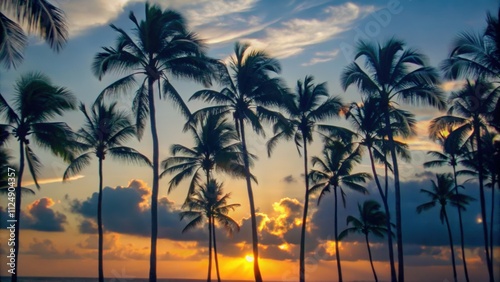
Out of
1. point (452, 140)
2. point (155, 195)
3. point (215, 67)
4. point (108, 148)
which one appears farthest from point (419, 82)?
point (108, 148)

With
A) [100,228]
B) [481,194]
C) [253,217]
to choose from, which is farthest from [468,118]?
[100,228]

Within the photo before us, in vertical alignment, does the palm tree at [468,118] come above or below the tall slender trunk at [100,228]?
above

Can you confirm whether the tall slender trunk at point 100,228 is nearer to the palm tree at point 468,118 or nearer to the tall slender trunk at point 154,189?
the tall slender trunk at point 154,189

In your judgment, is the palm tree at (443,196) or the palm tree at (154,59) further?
the palm tree at (443,196)

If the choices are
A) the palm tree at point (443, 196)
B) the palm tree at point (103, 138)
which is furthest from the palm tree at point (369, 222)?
the palm tree at point (103, 138)

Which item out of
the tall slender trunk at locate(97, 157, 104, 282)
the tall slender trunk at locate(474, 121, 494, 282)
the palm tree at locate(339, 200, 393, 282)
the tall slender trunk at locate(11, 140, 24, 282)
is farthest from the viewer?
the palm tree at locate(339, 200, 393, 282)

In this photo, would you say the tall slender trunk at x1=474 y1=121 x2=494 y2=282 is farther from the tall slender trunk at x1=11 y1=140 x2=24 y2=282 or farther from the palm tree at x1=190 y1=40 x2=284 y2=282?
the tall slender trunk at x1=11 y1=140 x2=24 y2=282

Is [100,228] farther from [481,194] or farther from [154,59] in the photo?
[481,194]

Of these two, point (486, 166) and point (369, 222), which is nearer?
point (486, 166)

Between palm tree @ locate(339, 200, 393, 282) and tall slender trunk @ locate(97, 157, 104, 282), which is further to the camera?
palm tree @ locate(339, 200, 393, 282)

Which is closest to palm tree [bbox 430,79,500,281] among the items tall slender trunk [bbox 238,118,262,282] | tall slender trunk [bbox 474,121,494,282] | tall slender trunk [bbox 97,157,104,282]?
tall slender trunk [bbox 474,121,494,282]

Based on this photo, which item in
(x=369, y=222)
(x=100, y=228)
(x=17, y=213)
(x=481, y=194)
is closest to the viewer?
(x=17, y=213)

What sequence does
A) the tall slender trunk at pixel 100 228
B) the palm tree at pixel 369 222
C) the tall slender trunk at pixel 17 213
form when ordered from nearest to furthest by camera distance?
the tall slender trunk at pixel 17 213
the tall slender trunk at pixel 100 228
the palm tree at pixel 369 222

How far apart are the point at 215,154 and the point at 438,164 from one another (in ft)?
65.4
